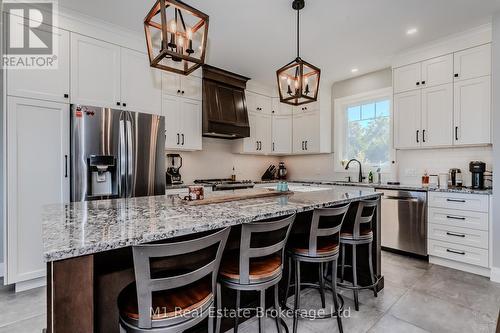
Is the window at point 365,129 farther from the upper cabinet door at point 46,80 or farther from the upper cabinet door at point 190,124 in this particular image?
the upper cabinet door at point 46,80

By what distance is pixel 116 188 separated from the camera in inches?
111

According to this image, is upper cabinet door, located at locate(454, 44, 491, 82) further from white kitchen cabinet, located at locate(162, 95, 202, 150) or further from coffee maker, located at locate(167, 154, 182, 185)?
coffee maker, located at locate(167, 154, 182, 185)

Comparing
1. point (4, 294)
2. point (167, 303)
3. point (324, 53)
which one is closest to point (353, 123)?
point (324, 53)

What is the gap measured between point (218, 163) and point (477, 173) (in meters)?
3.76

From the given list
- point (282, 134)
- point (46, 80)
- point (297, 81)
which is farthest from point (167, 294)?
point (282, 134)

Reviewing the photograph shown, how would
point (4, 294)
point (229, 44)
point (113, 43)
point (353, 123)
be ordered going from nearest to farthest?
1. point (4, 294)
2. point (113, 43)
3. point (229, 44)
4. point (353, 123)

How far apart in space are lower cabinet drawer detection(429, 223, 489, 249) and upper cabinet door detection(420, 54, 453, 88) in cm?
186

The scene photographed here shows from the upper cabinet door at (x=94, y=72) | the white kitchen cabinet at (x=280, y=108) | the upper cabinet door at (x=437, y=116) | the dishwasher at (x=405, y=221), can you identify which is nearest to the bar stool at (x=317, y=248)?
A: the dishwasher at (x=405, y=221)

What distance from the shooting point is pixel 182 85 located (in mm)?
3736

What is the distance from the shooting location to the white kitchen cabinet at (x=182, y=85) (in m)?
3.54

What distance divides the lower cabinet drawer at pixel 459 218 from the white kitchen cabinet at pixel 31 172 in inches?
170

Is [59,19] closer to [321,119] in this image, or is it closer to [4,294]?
[4,294]

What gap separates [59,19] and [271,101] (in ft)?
11.6

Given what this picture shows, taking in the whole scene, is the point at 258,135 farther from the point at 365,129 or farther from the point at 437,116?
the point at 437,116
